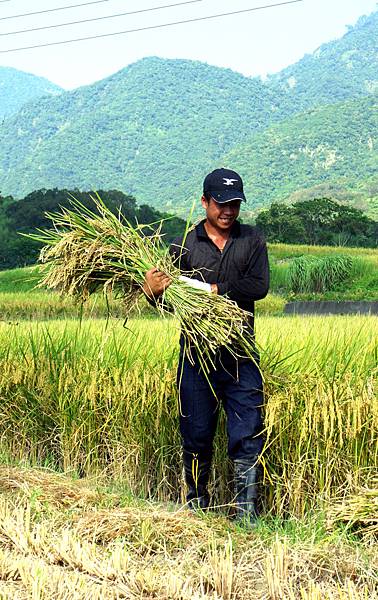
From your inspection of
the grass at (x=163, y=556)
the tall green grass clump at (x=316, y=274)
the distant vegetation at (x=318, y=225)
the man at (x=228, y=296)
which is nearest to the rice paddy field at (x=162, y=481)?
the grass at (x=163, y=556)

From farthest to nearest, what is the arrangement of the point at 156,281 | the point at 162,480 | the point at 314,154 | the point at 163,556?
1. the point at 314,154
2. the point at 162,480
3. the point at 156,281
4. the point at 163,556

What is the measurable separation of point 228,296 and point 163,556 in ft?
3.92

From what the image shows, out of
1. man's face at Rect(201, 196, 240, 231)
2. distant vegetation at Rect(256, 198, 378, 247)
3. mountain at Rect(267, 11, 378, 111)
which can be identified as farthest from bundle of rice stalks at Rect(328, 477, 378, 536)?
mountain at Rect(267, 11, 378, 111)

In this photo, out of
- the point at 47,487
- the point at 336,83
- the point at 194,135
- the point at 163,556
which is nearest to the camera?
the point at 163,556

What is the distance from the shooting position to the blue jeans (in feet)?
13.4

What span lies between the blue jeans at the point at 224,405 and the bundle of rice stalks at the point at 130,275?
8 centimetres

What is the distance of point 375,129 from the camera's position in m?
115

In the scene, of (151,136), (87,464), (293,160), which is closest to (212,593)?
(87,464)

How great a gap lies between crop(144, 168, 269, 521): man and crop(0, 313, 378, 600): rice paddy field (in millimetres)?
115

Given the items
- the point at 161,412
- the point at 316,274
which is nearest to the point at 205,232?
the point at 161,412

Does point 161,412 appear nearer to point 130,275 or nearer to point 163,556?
point 130,275

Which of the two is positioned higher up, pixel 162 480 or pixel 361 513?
pixel 361 513

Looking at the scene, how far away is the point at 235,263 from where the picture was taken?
408cm

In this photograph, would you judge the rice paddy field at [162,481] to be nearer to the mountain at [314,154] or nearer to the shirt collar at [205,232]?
the shirt collar at [205,232]
